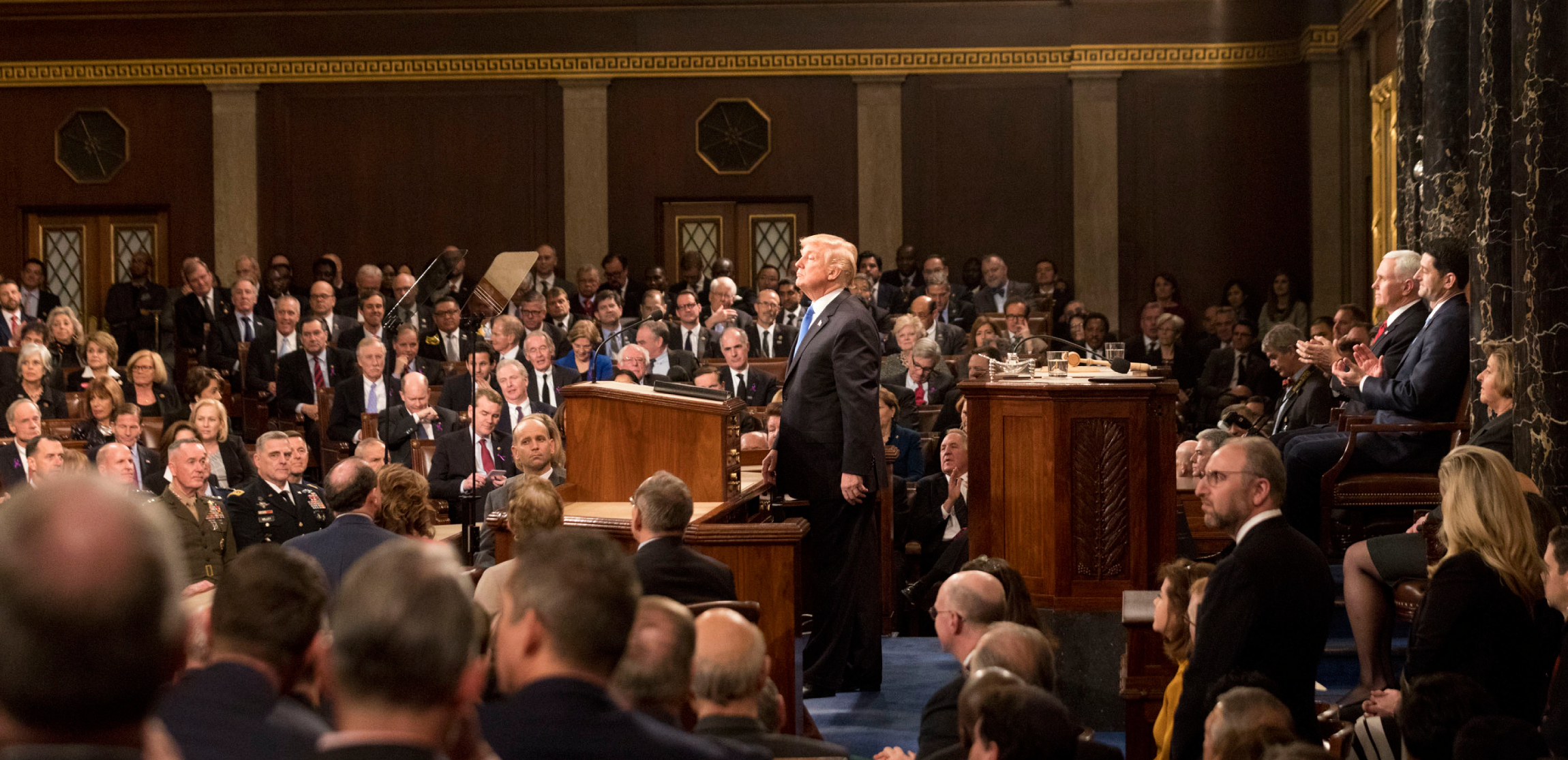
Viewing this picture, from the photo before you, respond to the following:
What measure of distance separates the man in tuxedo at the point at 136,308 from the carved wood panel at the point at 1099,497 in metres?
8.57

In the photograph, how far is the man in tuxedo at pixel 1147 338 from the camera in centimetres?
1111

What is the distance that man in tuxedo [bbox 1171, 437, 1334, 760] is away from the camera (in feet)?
11.0

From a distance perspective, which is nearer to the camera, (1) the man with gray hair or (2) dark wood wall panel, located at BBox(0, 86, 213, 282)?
(1) the man with gray hair

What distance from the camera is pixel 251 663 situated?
192 cm

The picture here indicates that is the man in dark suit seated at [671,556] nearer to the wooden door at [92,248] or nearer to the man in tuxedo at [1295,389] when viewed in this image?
the man in tuxedo at [1295,389]

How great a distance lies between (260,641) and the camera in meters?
1.93

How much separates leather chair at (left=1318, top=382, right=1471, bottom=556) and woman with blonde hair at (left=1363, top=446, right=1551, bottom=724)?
1.65 metres

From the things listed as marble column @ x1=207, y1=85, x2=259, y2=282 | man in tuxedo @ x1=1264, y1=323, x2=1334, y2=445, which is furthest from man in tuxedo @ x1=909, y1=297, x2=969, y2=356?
marble column @ x1=207, y1=85, x2=259, y2=282

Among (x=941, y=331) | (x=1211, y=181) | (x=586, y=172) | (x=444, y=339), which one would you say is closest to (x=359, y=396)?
(x=444, y=339)

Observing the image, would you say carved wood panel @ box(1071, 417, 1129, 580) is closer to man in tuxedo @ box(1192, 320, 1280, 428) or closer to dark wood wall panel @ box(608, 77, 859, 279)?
man in tuxedo @ box(1192, 320, 1280, 428)

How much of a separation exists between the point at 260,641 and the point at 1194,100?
11900 millimetres

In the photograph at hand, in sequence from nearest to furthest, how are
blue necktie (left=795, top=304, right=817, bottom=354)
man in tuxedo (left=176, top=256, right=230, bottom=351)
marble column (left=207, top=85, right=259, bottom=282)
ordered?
blue necktie (left=795, top=304, right=817, bottom=354), man in tuxedo (left=176, top=256, right=230, bottom=351), marble column (left=207, top=85, right=259, bottom=282)

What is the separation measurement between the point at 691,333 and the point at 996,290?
9.36ft

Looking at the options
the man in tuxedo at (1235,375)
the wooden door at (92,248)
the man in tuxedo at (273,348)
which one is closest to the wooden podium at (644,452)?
the man in tuxedo at (273,348)
